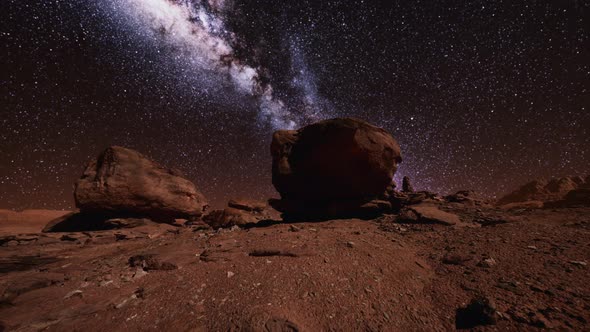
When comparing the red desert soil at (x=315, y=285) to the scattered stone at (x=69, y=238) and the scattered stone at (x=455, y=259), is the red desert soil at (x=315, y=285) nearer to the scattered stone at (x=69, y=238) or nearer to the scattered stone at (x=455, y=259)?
the scattered stone at (x=455, y=259)

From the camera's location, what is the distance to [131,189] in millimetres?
12992

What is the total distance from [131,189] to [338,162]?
10985 millimetres

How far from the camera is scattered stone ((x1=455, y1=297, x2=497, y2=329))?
121 inches

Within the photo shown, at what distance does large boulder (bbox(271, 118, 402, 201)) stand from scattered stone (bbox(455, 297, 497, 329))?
800 cm

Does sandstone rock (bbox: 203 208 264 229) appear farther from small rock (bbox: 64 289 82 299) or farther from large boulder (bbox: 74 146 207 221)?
small rock (bbox: 64 289 82 299)

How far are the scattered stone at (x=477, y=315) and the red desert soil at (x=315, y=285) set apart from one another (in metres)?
0.09

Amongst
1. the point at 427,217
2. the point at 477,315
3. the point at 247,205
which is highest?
the point at 247,205

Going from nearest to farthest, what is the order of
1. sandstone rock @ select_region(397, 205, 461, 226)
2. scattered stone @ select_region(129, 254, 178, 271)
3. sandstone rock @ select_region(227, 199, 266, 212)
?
scattered stone @ select_region(129, 254, 178, 271), sandstone rock @ select_region(397, 205, 461, 226), sandstone rock @ select_region(227, 199, 266, 212)

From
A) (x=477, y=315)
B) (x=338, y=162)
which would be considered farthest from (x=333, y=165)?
Answer: (x=477, y=315)

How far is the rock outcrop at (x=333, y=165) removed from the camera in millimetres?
10995

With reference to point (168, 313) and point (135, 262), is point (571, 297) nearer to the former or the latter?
point (168, 313)

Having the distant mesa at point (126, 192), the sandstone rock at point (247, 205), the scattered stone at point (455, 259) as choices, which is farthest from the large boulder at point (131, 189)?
the scattered stone at point (455, 259)

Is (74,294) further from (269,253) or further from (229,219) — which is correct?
(229,219)

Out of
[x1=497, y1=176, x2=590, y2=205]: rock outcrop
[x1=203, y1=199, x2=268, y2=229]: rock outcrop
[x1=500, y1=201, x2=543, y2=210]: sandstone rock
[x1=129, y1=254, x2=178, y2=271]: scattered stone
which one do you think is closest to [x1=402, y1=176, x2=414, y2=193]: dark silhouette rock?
[x1=500, y1=201, x2=543, y2=210]: sandstone rock
